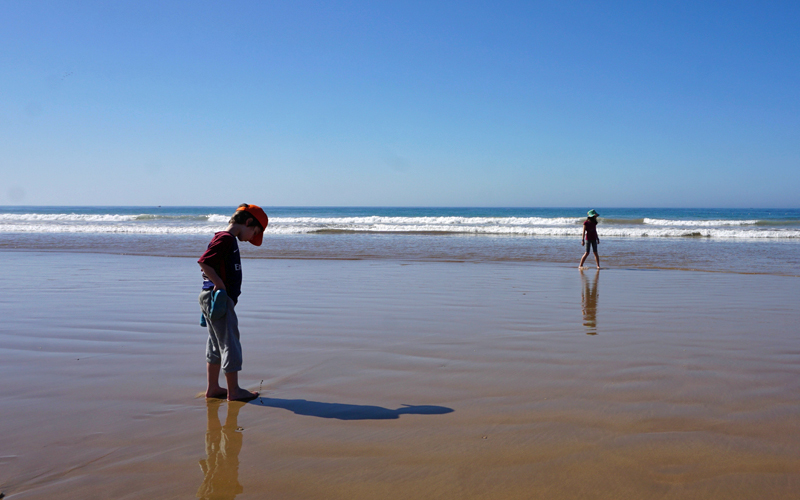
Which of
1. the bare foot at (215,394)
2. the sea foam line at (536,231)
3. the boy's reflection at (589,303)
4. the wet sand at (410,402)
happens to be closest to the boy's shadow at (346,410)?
the wet sand at (410,402)

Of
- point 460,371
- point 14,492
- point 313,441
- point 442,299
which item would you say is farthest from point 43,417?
point 442,299

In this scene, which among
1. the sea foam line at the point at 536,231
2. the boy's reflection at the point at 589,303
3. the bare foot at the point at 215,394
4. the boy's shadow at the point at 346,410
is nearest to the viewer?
the boy's shadow at the point at 346,410

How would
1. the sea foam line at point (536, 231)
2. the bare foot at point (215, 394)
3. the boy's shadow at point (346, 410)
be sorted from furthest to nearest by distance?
the sea foam line at point (536, 231) → the bare foot at point (215, 394) → the boy's shadow at point (346, 410)

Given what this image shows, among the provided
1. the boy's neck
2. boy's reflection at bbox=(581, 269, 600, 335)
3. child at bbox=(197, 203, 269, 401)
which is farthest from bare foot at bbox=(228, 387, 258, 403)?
boy's reflection at bbox=(581, 269, 600, 335)

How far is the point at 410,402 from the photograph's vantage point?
378 centimetres

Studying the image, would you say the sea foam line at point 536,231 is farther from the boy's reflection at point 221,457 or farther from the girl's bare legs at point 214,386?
the boy's reflection at point 221,457

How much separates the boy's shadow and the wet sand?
21 mm

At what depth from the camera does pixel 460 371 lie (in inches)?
177

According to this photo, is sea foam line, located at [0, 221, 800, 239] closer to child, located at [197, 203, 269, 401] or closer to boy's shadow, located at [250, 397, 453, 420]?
boy's shadow, located at [250, 397, 453, 420]

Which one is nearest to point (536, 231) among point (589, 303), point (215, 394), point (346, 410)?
point (589, 303)

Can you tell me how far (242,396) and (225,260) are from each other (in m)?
1.03

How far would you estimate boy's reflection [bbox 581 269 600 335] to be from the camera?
6301 millimetres

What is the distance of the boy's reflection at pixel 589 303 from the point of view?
6301mm

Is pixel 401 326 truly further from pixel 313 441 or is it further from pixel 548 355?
pixel 313 441
